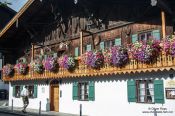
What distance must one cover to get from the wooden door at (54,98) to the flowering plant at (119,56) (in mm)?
7988

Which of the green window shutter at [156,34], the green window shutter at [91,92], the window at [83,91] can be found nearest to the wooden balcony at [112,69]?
the window at [83,91]

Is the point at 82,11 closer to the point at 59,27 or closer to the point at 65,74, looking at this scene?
the point at 59,27

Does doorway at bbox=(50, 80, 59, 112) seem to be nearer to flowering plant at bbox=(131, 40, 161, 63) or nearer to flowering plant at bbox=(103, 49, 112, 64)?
flowering plant at bbox=(103, 49, 112, 64)

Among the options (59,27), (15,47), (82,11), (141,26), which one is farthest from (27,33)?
(141,26)

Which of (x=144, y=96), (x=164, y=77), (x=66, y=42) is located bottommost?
(x=144, y=96)

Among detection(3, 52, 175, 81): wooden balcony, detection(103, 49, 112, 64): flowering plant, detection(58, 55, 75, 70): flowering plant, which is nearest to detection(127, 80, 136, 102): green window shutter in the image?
detection(3, 52, 175, 81): wooden balcony

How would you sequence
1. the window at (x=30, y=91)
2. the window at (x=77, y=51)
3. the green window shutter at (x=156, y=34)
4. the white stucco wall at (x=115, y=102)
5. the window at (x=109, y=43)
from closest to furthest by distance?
the white stucco wall at (x=115, y=102)
the green window shutter at (x=156, y=34)
the window at (x=109, y=43)
the window at (x=77, y=51)
the window at (x=30, y=91)

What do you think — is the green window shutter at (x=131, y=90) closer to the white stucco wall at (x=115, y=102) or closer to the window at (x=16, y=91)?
the white stucco wall at (x=115, y=102)

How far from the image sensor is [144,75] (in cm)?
1700

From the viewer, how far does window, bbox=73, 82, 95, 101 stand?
20297 mm

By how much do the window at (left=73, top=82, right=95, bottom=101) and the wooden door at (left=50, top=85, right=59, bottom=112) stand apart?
2.60m

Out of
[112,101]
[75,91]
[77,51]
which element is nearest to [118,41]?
[112,101]

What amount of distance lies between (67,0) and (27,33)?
21.6 ft

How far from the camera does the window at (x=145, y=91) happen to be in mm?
16891
